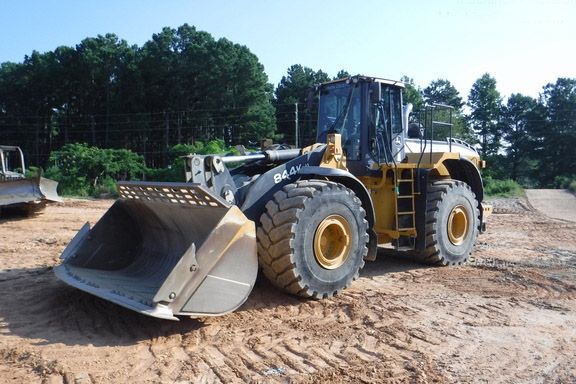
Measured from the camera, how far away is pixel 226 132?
1935 inches

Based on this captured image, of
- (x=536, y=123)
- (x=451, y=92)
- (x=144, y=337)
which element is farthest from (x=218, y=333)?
(x=536, y=123)

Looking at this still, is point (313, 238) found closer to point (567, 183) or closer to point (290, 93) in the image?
point (567, 183)

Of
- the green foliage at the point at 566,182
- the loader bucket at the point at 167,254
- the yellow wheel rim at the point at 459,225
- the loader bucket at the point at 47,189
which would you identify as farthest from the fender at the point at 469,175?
the green foliage at the point at 566,182

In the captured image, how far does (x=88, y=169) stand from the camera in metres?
30.1

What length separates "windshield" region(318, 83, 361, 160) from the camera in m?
7.46

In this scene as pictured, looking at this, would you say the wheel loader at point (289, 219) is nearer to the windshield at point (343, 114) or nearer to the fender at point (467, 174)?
the windshield at point (343, 114)

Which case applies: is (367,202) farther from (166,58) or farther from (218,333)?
(166,58)

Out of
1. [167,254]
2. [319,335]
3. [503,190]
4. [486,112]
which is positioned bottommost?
[319,335]

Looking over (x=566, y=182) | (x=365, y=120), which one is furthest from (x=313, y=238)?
(x=566, y=182)

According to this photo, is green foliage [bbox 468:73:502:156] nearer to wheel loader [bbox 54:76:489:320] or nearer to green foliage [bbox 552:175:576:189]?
green foliage [bbox 552:175:576:189]

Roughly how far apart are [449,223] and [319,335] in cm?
406

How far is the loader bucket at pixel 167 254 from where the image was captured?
4.46 meters

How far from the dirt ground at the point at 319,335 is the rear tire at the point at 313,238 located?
0.87ft

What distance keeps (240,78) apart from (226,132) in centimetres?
523
